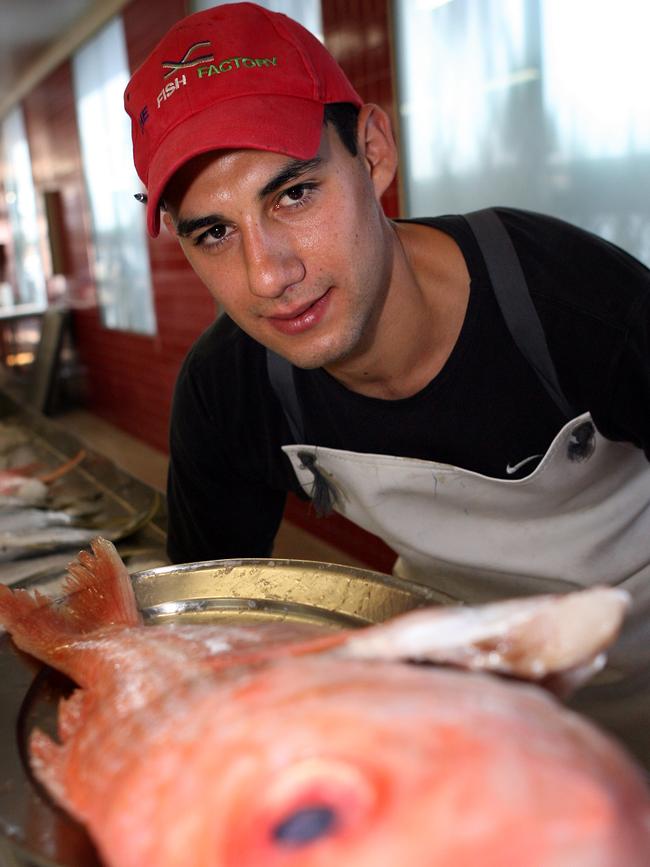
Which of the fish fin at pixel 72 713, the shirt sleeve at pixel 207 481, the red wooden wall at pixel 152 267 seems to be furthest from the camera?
the red wooden wall at pixel 152 267

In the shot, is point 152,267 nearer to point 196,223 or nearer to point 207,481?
point 207,481

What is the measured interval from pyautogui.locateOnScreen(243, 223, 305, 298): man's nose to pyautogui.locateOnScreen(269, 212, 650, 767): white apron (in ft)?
1.33

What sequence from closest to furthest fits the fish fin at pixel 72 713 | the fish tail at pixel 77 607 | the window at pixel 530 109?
the fish fin at pixel 72 713, the fish tail at pixel 77 607, the window at pixel 530 109

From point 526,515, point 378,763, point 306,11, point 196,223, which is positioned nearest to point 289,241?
point 196,223

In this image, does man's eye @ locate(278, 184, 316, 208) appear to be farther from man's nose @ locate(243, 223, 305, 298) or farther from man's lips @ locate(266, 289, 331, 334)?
man's lips @ locate(266, 289, 331, 334)

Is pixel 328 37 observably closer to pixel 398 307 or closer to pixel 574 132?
pixel 574 132

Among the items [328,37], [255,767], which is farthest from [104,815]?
[328,37]

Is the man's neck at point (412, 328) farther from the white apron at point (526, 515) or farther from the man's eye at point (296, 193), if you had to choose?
the man's eye at point (296, 193)

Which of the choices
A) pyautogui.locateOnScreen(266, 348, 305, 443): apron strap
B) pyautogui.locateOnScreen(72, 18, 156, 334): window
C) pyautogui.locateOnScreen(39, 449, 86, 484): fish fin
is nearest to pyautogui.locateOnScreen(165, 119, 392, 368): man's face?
pyautogui.locateOnScreen(266, 348, 305, 443): apron strap

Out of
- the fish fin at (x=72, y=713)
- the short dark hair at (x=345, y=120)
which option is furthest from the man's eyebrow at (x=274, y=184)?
the fish fin at (x=72, y=713)

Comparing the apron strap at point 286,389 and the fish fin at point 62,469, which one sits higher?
the apron strap at point 286,389

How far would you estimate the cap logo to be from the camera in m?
1.28

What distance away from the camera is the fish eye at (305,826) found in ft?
1.71

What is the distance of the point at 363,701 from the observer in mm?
594
